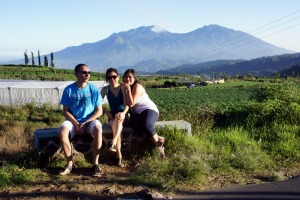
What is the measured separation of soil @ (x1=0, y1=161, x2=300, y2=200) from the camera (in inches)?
141

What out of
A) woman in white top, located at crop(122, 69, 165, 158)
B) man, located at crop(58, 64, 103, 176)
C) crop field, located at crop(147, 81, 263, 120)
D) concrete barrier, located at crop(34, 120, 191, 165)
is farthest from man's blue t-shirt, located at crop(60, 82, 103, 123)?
crop field, located at crop(147, 81, 263, 120)

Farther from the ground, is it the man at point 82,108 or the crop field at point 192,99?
the man at point 82,108

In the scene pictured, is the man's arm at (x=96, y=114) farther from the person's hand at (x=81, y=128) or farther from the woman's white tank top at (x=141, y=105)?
the woman's white tank top at (x=141, y=105)

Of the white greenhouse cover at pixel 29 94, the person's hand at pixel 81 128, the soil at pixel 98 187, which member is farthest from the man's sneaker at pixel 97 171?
the white greenhouse cover at pixel 29 94

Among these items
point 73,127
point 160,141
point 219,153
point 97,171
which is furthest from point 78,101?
point 219,153

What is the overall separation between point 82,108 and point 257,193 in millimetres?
2425

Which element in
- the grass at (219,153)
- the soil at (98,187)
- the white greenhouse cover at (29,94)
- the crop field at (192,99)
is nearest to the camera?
the soil at (98,187)

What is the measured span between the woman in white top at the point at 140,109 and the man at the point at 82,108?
0.42 m

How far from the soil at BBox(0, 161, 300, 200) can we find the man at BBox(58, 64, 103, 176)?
1.34 ft

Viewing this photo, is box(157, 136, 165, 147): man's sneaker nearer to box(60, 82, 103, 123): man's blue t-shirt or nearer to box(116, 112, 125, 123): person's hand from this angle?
box(116, 112, 125, 123): person's hand

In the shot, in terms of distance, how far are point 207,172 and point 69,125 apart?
180 cm

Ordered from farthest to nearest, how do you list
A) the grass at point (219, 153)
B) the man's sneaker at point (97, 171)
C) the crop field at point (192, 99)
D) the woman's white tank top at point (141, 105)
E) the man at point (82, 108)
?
the crop field at point (192, 99)
the woman's white tank top at point (141, 105)
the man at point (82, 108)
the man's sneaker at point (97, 171)
the grass at point (219, 153)

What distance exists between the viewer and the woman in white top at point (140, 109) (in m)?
4.87

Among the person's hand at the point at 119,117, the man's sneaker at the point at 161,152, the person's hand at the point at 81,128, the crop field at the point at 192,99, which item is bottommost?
the crop field at the point at 192,99
